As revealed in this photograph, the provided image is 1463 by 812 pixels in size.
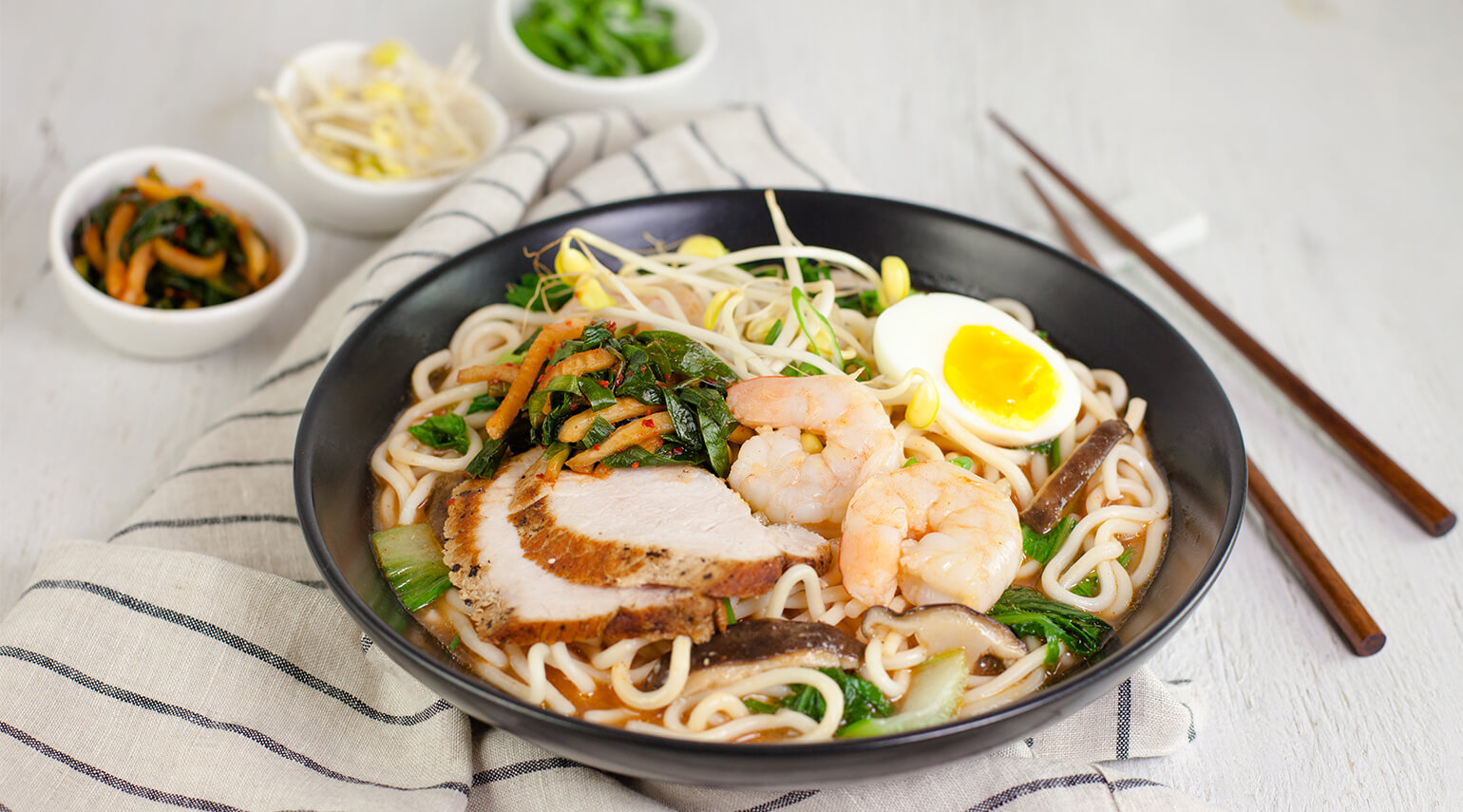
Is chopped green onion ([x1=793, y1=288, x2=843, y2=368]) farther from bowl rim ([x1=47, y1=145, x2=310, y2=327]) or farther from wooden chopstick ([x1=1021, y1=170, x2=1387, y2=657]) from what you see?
bowl rim ([x1=47, y1=145, x2=310, y2=327])

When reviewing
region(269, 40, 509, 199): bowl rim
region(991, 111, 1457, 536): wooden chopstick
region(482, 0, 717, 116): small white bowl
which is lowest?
region(269, 40, 509, 199): bowl rim

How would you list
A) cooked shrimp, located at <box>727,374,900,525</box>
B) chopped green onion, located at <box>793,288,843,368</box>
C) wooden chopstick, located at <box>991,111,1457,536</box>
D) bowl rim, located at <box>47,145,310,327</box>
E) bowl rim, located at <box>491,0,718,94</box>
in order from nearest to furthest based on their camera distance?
Result: cooked shrimp, located at <box>727,374,900,525</box>
chopped green onion, located at <box>793,288,843,368</box>
wooden chopstick, located at <box>991,111,1457,536</box>
bowl rim, located at <box>47,145,310,327</box>
bowl rim, located at <box>491,0,718,94</box>

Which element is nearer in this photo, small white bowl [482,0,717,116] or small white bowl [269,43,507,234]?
small white bowl [269,43,507,234]

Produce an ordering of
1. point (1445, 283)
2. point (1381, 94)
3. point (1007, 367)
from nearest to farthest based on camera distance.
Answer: point (1007, 367) → point (1445, 283) → point (1381, 94)

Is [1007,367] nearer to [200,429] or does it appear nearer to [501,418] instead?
[501,418]

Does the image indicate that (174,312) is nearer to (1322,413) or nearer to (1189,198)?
(1322,413)

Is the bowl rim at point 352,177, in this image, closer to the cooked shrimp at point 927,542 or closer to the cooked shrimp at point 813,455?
the cooked shrimp at point 813,455

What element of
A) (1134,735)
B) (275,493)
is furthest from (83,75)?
(1134,735)

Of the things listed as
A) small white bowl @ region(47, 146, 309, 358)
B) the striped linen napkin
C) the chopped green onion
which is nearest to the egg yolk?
the chopped green onion

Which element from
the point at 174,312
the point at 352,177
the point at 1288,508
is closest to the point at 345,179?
the point at 352,177
